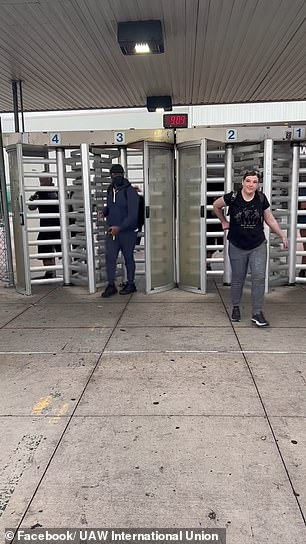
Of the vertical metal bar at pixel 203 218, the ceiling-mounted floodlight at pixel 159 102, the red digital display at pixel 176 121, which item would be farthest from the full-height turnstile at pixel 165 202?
the ceiling-mounted floodlight at pixel 159 102

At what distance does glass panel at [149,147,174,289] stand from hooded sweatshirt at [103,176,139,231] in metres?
0.32

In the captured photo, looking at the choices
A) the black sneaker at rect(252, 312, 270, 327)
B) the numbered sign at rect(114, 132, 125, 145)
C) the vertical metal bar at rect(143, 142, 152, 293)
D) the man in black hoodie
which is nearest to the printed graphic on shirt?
the black sneaker at rect(252, 312, 270, 327)

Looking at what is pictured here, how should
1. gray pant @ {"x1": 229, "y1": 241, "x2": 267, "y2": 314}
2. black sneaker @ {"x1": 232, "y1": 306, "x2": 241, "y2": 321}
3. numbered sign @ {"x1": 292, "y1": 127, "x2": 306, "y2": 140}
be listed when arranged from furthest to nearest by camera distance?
1. numbered sign @ {"x1": 292, "y1": 127, "x2": 306, "y2": 140}
2. black sneaker @ {"x1": 232, "y1": 306, "x2": 241, "y2": 321}
3. gray pant @ {"x1": 229, "y1": 241, "x2": 267, "y2": 314}

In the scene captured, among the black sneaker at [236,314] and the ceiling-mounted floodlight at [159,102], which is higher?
the ceiling-mounted floodlight at [159,102]

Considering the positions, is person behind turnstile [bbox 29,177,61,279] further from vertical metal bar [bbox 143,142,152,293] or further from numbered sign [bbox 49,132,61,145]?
vertical metal bar [bbox 143,142,152,293]

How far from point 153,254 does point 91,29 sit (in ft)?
11.7

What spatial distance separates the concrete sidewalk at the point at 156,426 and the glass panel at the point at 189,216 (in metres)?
1.92

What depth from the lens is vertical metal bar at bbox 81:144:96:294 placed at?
767cm

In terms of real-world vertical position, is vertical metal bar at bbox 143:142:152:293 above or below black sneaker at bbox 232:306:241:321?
above

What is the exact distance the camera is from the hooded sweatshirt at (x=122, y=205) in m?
7.64

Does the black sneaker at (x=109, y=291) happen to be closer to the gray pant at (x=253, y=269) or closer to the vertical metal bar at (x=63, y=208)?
the vertical metal bar at (x=63, y=208)

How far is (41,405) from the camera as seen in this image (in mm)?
3840

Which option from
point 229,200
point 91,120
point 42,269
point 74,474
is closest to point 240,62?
point 229,200

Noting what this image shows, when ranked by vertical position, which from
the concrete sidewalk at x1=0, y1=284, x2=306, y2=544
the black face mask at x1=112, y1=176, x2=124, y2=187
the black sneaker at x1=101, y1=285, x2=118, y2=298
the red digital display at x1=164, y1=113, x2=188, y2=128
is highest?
the red digital display at x1=164, y1=113, x2=188, y2=128
